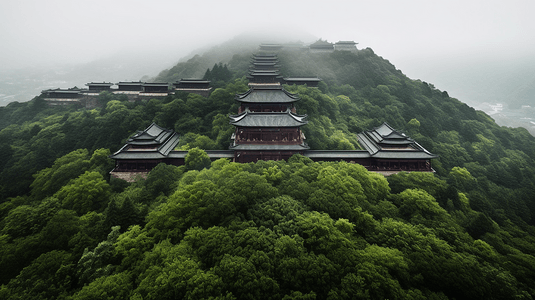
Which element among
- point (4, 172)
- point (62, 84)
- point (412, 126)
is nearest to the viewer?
point (4, 172)

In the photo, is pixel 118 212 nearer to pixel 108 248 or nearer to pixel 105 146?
pixel 108 248

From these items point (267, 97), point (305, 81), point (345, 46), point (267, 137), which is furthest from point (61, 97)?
point (345, 46)

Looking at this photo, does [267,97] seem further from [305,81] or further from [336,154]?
[305,81]

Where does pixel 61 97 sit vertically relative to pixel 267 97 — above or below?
below

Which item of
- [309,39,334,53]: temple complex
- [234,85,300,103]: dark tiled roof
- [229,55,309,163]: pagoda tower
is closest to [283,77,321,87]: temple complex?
[234,85,300,103]: dark tiled roof

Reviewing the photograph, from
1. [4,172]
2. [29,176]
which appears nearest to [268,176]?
[29,176]

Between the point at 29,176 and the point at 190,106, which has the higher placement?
the point at 190,106

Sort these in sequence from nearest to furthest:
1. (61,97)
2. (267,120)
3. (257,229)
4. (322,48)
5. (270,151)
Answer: (257,229)
(270,151)
(267,120)
(61,97)
(322,48)

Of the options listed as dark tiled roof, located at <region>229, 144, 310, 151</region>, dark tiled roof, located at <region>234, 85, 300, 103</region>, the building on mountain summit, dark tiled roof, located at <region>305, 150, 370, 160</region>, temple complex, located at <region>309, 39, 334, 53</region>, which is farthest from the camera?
temple complex, located at <region>309, 39, 334, 53</region>

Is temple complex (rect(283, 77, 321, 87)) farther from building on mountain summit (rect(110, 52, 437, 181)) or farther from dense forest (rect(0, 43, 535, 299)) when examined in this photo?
building on mountain summit (rect(110, 52, 437, 181))
